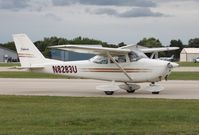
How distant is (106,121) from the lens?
11875 mm

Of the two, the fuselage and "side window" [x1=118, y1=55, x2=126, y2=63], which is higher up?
"side window" [x1=118, y1=55, x2=126, y2=63]

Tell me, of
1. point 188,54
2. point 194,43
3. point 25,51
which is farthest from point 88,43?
point 25,51

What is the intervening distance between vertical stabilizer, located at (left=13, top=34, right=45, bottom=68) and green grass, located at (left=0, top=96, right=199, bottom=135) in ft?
20.6

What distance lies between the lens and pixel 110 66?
2258 centimetres

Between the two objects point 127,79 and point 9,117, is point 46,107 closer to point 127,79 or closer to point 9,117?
point 9,117

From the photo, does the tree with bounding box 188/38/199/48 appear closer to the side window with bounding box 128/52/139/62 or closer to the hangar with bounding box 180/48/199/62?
the hangar with bounding box 180/48/199/62

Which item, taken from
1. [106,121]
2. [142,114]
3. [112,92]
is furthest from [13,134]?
[112,92]

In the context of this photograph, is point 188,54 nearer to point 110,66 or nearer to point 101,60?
point 101,60

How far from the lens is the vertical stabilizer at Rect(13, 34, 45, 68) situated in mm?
23312

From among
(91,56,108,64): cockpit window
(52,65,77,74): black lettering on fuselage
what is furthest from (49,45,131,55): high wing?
(52,65,77,74): black lettering on fuselage

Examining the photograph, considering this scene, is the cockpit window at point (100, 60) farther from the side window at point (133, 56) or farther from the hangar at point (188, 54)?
the hangar at point (188, 54)

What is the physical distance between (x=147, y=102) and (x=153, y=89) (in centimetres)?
457

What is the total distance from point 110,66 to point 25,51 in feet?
12.9

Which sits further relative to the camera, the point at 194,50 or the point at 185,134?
the point at 194,50
